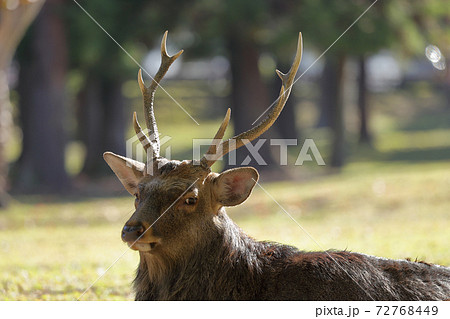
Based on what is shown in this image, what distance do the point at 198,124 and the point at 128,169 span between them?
1252 cm

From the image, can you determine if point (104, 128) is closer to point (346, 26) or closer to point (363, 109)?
point (346, 26)

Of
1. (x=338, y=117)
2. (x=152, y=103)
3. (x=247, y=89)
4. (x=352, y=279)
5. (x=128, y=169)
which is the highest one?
(x=247, y=89)

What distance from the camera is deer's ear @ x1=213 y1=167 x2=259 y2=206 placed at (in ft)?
15.3

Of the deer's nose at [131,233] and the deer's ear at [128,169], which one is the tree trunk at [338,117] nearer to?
the deer's ear at [128,169]

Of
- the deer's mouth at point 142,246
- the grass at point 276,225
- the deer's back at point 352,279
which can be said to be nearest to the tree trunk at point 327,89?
the grass at point 276,225

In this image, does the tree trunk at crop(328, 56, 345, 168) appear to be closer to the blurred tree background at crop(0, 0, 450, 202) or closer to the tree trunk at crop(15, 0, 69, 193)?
the blurred tree background at crop(0, 0, 450, 202)

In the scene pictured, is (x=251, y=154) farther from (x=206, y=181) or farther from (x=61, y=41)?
(x=206, y=181)

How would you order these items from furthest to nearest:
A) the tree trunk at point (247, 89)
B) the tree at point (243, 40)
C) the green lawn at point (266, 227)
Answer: the tree trunk at point (247, 89), the tree at point (243, 40), the green lawn at point (266, 227)

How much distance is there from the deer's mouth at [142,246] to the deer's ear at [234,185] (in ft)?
2.04

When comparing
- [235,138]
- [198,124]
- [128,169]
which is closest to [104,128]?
[198,124]

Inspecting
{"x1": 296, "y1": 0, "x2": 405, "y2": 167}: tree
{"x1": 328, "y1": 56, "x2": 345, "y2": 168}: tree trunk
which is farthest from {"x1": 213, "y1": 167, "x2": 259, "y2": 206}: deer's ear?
{"x1": 328, "y1": 56, "x2": 345, "y2": 168}: tree trunk

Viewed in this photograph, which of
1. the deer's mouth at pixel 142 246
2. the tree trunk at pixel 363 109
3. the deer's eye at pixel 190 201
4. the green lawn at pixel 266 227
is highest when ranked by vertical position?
the tree trunk at pixel 363 109

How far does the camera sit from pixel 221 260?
448 centimetres

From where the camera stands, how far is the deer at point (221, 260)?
421 centimetres
